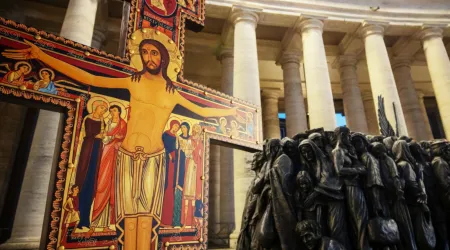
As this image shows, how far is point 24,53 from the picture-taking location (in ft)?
8.46

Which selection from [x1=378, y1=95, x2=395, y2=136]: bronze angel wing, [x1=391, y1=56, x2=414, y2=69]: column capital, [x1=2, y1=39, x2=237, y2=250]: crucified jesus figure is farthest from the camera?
[x1=391, y1=56, x2=414, y2=69]: column capital

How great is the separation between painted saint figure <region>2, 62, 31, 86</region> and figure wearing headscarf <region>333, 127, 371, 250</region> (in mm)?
3511

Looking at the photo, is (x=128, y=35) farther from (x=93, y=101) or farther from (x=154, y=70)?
(x=93, y=101)

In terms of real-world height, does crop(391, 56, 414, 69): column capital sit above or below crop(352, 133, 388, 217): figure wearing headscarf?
above

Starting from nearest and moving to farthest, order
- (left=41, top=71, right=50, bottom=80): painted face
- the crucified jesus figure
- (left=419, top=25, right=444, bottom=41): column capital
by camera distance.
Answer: (left=41, top=71, right=50, bottom=80): painted face
the crucified jesus figure
(left=419, top=25, right=444, bottom=41): column capital

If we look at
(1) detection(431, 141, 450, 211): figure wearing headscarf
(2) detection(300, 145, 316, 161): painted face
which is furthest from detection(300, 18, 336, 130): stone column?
(2) detection(300, 145, 316, 161): painted face

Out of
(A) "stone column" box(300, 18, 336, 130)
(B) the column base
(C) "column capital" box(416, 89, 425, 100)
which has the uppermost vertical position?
(C) "column capital" box(416, 89, 425, 100)

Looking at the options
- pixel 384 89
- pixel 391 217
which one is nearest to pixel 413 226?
pixel 391 217

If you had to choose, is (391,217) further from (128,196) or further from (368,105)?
(368,105)

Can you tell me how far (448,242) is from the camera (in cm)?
372

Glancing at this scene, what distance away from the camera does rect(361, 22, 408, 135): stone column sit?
13.5m

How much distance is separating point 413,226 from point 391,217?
400 millimetres

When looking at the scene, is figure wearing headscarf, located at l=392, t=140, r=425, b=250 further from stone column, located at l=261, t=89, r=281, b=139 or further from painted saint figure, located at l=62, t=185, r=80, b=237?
stone column, located at l=261, t=89, r=281, b=139

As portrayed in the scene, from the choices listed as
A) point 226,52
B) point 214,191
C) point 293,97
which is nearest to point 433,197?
point 214,191
